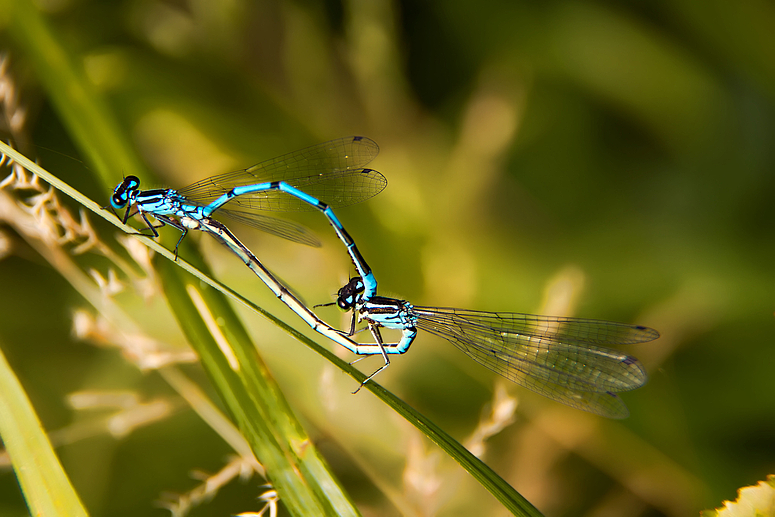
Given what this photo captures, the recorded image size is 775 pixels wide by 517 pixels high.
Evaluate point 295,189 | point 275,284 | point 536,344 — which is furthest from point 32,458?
point 536,344

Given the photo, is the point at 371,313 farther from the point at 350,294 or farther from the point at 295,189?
the point at 295,189

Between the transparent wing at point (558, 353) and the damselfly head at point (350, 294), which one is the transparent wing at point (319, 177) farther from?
the transparent wing at point (558, 353)

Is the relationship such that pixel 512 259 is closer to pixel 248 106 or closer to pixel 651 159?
pixel 651 159

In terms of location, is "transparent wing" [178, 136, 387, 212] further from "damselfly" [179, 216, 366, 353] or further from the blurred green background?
the blurred green background

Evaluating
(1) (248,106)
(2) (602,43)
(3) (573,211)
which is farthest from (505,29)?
(1) (248,106)

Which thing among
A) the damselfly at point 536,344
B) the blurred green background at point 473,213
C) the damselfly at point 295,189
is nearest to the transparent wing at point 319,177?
the damselfly at point 295,189
